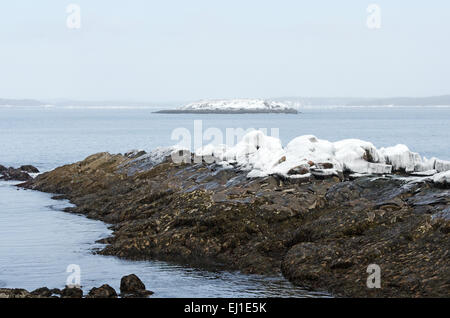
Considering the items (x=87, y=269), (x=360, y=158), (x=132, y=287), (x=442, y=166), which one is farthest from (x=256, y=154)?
(x=132, y=287)

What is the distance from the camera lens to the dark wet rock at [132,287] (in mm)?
14062

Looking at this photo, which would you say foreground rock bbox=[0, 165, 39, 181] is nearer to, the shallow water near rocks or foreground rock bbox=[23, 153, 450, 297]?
foreground rock bbox=[23, 153, 450, 297]

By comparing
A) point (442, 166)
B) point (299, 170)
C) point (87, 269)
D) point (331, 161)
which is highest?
point (331, 161)

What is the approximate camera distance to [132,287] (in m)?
14.2

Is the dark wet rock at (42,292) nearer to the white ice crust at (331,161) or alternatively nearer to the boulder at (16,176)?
the white ice crust at (331,161)

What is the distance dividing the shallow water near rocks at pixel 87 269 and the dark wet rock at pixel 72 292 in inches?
30.2

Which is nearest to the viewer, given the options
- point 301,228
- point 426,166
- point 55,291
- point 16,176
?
point 55,291

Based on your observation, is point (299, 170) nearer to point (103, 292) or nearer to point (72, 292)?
point (103, 292)

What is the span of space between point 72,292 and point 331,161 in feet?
38.9

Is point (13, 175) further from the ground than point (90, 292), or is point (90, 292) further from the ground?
point (90, 292)

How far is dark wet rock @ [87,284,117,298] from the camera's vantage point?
44.2 feet

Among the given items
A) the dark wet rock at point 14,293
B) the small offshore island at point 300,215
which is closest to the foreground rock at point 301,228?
the small offshore island at point 300,215

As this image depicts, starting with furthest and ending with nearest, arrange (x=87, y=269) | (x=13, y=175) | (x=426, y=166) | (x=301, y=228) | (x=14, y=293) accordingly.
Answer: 1. (x=13, y=175)
2. (x=426, y=166)
3. (x=301, y=228)
4. (x=87, y=269)
5. (x=14, y=293)

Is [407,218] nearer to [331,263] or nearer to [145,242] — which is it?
[331,263]
